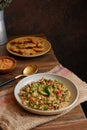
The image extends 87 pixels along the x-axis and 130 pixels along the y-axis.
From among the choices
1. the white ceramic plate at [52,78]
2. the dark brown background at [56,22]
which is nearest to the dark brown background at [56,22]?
the dark brown background at [56,22]

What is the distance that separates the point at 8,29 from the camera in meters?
1.58

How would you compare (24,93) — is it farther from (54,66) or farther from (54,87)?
(54,66)

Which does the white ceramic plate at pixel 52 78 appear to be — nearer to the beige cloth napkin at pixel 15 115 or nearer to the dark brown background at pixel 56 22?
the beige cloth napkin at pixel 15 115

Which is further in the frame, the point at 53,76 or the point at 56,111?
the point at 53,76

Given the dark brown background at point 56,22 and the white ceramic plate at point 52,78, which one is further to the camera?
the dark brown background at point 56,22

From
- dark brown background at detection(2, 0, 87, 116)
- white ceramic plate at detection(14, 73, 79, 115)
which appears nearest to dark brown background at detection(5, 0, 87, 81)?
dark brown background at detection(2, 0, 87, 116)

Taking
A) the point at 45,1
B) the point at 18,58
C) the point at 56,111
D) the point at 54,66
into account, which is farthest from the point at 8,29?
the point at 56,111

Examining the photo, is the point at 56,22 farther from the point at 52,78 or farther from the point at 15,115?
the point at 15,115

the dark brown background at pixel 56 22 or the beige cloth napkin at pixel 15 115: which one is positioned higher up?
the beige cloth napkin at pixel 15 115

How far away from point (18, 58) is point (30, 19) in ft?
1.28

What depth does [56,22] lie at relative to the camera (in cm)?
161

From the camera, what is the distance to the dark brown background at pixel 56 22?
155 cm

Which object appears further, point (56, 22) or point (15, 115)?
point (56, 22)

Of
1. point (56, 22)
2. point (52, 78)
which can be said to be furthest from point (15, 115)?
point (56, 22)
